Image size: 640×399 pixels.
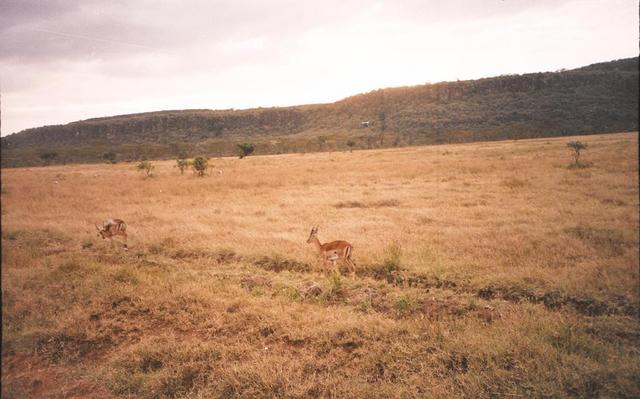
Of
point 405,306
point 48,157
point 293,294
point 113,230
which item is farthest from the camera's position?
point 48,157

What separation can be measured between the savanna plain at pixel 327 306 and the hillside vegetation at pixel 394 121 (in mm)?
44471

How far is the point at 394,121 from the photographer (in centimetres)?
8919

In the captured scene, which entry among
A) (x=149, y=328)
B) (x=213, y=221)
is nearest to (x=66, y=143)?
(x=213, y=221)

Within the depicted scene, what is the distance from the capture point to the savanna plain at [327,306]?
4.70 metres

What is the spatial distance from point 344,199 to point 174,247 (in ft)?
31.3

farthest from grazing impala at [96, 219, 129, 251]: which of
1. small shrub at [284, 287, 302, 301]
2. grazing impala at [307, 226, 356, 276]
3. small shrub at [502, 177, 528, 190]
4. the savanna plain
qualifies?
small shrub at [502, 177, 528, 190]

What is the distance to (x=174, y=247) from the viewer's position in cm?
1071

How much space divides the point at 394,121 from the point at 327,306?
87.7 metres

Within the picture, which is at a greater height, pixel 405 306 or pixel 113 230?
pixel 113 230

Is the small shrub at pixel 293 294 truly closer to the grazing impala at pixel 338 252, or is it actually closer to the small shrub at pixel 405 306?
the grazing impala at pixel 338 252

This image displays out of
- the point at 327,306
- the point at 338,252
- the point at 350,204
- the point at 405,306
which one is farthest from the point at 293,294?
the point at 350,204

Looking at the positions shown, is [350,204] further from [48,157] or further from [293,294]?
[48,157]

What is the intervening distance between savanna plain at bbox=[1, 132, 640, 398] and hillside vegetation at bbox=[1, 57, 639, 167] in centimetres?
4447

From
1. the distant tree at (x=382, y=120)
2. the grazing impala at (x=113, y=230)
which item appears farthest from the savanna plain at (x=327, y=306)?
the distant tree at (x=382, y=120)
